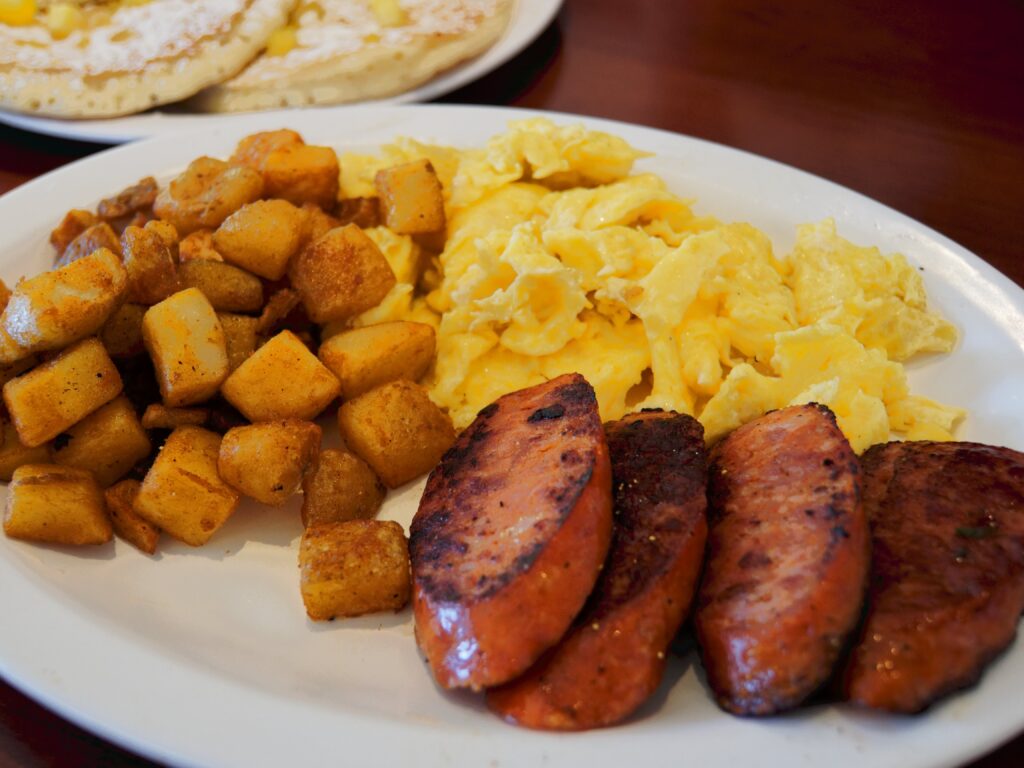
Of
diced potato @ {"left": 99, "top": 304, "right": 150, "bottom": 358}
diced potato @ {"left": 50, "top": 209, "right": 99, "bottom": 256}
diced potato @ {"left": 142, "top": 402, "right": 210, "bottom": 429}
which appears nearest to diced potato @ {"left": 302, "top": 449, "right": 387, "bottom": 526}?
diced potato @ {"left": 142, "top": 402, "right": 210, "bottom": 429}

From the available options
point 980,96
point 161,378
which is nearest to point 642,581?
point 161,378

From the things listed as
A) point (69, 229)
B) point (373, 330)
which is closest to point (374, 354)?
point (373, 330)

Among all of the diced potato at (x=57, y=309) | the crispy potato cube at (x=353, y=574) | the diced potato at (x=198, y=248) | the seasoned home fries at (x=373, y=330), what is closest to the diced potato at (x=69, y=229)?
the seasoned home fries at (x=373, y=330)

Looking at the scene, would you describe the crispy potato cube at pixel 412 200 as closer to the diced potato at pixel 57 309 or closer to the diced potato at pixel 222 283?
the diced potato at pixel 222 283

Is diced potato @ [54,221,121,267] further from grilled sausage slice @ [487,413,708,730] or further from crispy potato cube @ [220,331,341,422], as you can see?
grilled sausage slice @ [487,413,708,730]

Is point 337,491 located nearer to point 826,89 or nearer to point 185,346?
point 185,346

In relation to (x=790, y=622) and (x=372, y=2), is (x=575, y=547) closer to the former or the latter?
(x=790, y=622)

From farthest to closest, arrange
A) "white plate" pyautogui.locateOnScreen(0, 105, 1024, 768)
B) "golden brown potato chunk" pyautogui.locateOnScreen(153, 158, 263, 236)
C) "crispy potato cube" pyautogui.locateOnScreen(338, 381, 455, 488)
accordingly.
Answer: "golden brown potato chunk" pyautogui.locateOnScreen(153, 158, 263, 236)
"crispy potato cube" pyautogui.locateOnScreen(338, 381, 455, 488)
"white plate" pyautogui.locateOnScreen(0, 105, 1024, 768)
